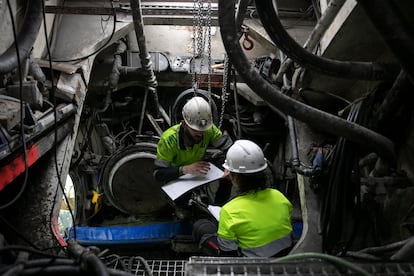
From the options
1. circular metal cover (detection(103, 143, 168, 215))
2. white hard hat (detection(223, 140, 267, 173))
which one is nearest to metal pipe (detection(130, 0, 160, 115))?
circular metal cover (detection(103, 143, 168, 215))

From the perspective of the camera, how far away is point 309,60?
2.12 meters

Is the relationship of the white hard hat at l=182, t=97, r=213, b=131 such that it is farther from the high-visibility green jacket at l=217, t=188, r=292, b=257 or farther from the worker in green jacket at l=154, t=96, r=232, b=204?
the high-visibility green jacket at l=217, t=188, r=292, b=257

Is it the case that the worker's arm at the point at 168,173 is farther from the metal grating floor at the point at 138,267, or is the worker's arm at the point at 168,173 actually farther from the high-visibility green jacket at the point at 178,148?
the metal grating floor at the point at 138,267

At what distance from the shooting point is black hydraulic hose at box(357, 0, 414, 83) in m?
1.52

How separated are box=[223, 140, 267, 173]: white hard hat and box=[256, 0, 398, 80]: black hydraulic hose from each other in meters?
1.33

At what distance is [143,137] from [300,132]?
2.57m

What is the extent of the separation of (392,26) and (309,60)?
2.00 feet

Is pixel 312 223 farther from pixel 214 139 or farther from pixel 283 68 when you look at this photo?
pixel 283 68

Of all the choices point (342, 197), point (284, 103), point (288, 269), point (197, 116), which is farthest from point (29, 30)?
point (342, 197)

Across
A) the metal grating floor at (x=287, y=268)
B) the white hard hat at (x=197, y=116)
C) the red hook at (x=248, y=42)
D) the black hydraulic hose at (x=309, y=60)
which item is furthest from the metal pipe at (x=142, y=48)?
the metal grating floor at (x=287, y=268)

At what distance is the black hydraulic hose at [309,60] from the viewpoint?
1.94 m

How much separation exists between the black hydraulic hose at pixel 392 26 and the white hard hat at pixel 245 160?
1860 millimetres

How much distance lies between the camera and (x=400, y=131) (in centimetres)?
274

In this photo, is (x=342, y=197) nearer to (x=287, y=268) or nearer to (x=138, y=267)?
(x=287, y=268)
